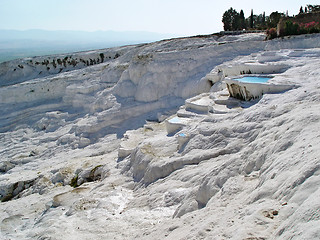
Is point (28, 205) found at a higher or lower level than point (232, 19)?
lower

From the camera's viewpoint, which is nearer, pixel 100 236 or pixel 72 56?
pixel 100 236

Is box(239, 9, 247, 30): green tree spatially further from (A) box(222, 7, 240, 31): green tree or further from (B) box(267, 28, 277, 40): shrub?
(B) box(267, 28, 277, 40): shrub

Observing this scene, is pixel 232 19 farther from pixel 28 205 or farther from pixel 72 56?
pixel 28 205

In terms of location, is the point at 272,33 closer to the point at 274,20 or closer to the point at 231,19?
the point at 274,20

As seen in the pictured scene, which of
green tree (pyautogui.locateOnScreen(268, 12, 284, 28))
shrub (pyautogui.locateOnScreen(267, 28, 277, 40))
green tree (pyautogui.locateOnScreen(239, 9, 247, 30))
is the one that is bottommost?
shrub (pyautogui.locateOnScreen(267, 28, 277, 40))

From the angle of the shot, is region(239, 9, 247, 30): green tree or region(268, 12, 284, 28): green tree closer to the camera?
region(268, 12, 284, 28): green tree

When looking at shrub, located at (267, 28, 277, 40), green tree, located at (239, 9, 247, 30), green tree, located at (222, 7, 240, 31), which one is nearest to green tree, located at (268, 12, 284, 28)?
shrub, located at (267, 28, 277, 40)

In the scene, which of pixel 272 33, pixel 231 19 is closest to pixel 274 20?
pixel 272 33

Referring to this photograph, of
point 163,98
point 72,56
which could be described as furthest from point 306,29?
point 72,56

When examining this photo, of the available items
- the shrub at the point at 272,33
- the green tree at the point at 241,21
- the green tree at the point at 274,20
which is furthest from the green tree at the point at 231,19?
the shrub at the point at 272,33

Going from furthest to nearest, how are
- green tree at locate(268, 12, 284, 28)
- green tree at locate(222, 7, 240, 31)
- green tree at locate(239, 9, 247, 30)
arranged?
green tree at locate(222, 7, 240, 31), green tree at locate(239, 9, 247, 30), green tree at locate(268, 12, 284, 28)

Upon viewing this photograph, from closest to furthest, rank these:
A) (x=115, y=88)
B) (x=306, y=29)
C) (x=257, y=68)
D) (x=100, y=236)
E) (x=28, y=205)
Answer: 1. (x=100, y=236)
2. (x=28, y=205)
3. (x=257, y=68)
4. (x=306, y=29)
5. (x=115, y=88)

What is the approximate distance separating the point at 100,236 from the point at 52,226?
2255mm

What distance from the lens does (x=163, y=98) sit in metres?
25.2
